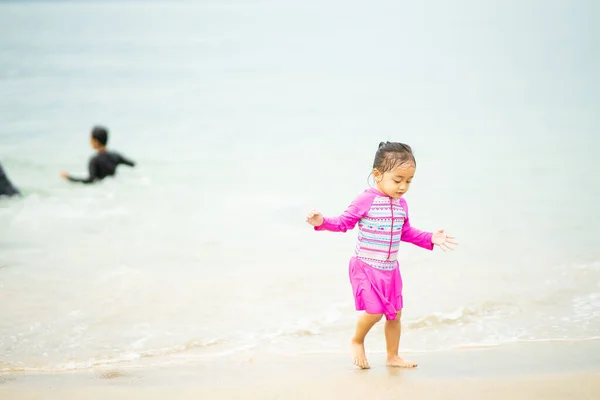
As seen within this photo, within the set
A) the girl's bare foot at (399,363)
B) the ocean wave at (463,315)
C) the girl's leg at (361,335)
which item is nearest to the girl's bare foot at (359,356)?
the girl's leg at (361,335)

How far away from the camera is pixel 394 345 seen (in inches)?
160

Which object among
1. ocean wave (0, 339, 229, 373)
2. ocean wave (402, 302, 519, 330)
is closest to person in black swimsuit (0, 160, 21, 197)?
ocean wave (0, 339, 229, 373)

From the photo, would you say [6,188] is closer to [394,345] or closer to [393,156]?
[394,345]

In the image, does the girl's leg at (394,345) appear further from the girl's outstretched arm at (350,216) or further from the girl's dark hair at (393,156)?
the girl's dark hair at (393,156)

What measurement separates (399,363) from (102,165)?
6.73 meters

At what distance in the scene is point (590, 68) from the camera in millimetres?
21594

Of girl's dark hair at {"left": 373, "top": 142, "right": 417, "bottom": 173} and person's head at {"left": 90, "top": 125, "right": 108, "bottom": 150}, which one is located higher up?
girl's dark hair at {"left": 373, "top": 142, "right": 417, "bottom": 173}

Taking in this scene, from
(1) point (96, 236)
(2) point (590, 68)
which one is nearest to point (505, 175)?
(1) point (96, 236)

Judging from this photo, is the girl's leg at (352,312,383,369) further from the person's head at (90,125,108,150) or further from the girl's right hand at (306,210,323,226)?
the person's head at (90,125,108,150)

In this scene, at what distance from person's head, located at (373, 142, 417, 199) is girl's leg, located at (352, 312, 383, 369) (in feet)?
2.13

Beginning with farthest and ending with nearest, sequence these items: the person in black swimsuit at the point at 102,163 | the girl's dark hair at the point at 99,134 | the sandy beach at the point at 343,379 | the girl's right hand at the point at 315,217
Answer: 1. the person in black swimsuit at the point at 102,163
2. the girl's dark hair at the point at 99,134
3. the girl's right hand at the point at 315,217
4. the sandy beach at the point at 343,379

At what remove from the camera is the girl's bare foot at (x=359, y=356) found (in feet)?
13.1

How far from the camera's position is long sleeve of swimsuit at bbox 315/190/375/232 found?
386 centimetres

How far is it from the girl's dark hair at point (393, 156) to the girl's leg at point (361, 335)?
770 mm
